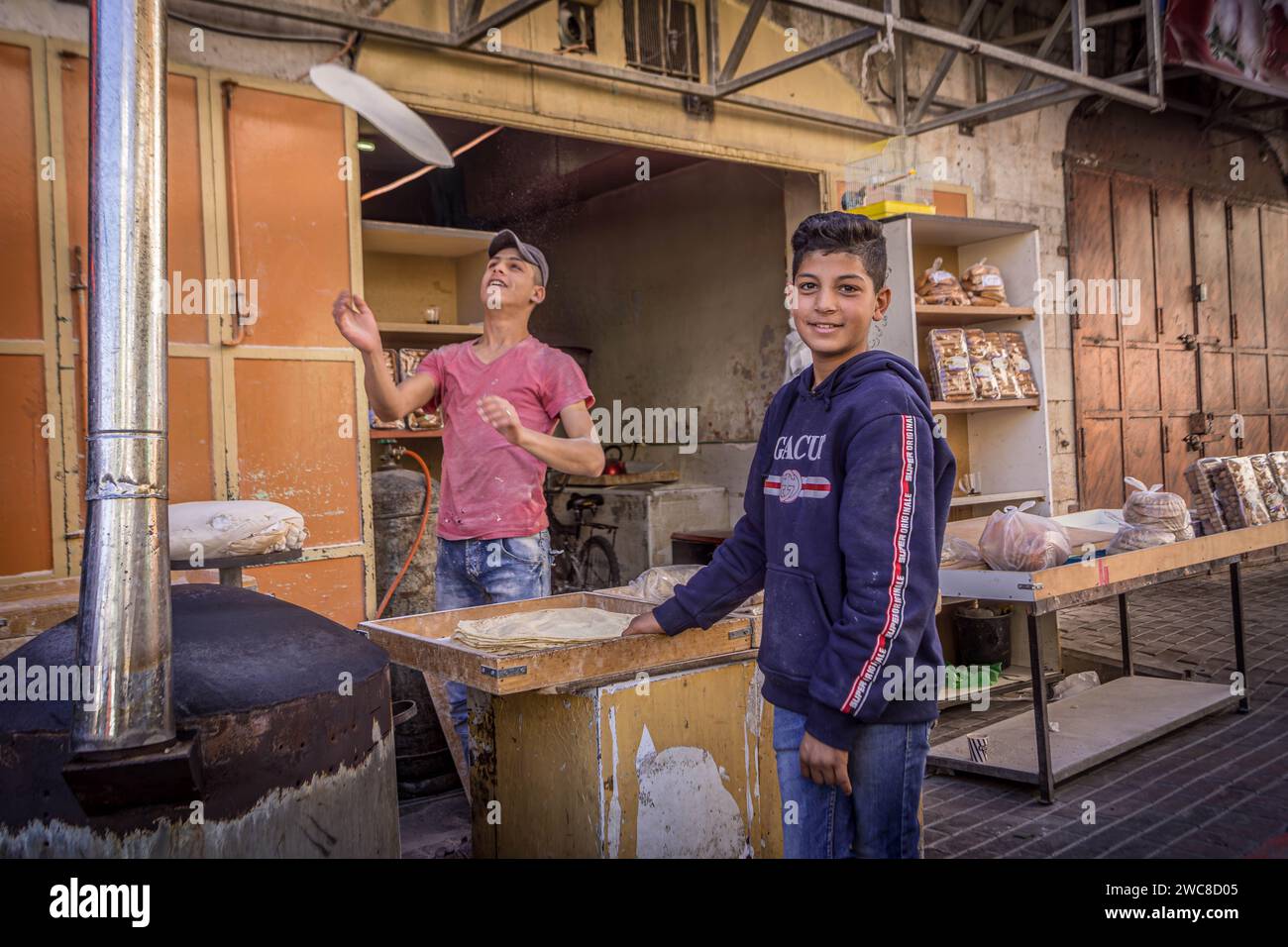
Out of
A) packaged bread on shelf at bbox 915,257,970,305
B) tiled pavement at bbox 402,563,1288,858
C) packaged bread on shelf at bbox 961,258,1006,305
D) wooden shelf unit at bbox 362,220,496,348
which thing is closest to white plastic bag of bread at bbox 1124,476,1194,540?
tiled pavement at bbox 402,563,1288,858

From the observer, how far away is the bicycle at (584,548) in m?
8.59

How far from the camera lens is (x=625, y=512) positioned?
8.56 metres

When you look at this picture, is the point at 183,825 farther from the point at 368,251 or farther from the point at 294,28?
the point at 368,251

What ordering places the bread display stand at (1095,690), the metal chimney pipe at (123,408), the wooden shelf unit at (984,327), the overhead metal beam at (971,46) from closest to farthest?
the metal chimney pipe at (123,408) < the bread display stand at (1095,690) < the overhead metal beam at (971,46) < the wooden shelf unit at (984,327)

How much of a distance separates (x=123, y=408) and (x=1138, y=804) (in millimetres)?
3925

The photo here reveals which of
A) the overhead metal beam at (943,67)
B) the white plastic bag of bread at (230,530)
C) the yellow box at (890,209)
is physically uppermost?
the overhead metal beam at (943,67)

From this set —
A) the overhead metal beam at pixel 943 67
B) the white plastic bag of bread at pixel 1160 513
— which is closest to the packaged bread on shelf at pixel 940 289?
the overhead metal beam at pixel 943 67

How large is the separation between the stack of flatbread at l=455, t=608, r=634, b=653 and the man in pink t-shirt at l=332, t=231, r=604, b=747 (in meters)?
0.32

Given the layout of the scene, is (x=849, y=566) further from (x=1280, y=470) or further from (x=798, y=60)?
(x=1280, y=470)

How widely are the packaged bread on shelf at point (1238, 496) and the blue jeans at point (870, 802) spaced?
148 inches

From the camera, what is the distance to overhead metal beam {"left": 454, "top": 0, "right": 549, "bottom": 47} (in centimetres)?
467

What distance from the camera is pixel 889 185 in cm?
655

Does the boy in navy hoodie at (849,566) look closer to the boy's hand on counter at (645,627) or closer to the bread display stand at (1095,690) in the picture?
the boy's hand on counter at (645,627)
